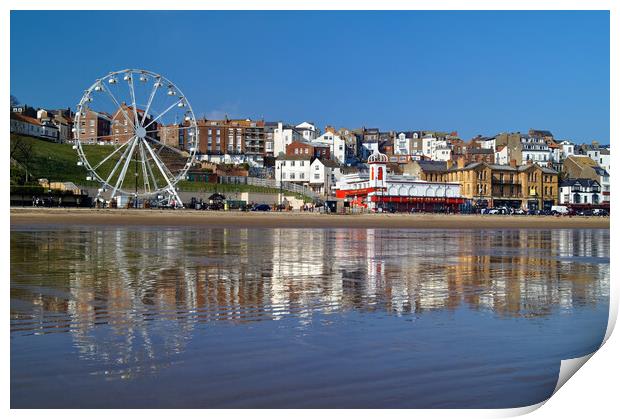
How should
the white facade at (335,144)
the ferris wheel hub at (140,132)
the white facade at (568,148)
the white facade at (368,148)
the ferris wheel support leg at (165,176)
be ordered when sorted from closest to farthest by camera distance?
1. the ferris wheel hub at (140,132)
2. the ferris wheel support leg at (165,176)
3. the white facade at (335,144)
4. the white facade at (568,148)
5. the white facade at (368,148)

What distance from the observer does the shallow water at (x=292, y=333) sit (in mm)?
5066

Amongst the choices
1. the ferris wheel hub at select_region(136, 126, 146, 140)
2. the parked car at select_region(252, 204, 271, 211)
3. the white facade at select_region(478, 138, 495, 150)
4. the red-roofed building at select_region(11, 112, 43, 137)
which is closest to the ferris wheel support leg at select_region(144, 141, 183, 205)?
the ferris wheel hub at select_region(136, 126, 146, 140)

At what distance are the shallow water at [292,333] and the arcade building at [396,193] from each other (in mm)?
48120

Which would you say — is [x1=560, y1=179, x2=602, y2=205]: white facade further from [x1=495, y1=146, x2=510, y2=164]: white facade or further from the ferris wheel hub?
the ferris wheel hub

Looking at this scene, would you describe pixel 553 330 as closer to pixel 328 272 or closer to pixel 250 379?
pixel 250 379

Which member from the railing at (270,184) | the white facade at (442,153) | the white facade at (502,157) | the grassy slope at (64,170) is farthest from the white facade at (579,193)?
the grassy slope at (64,170)

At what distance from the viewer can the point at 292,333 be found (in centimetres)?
689

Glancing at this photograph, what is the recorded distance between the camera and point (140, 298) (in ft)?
29.3

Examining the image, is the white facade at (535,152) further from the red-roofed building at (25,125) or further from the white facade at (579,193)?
the red-roofed building at (25,125)

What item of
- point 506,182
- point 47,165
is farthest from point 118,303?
point 506,182

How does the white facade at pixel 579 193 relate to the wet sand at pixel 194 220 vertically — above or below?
above
